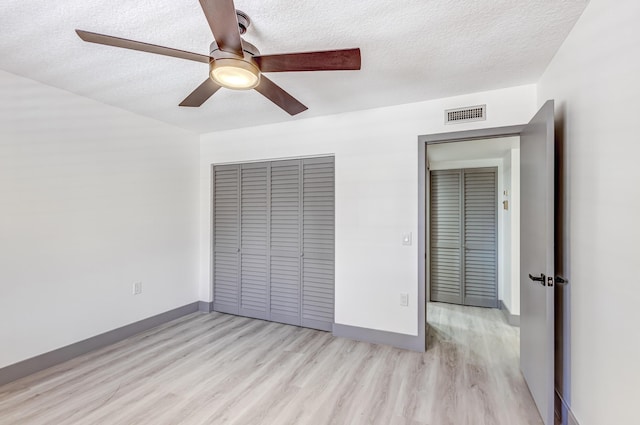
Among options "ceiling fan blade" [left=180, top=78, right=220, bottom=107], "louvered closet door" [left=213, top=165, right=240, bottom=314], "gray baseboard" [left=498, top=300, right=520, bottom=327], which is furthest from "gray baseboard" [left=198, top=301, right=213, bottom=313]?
"gray baseboard" [left=498, top=300, right=520, bottom=327]

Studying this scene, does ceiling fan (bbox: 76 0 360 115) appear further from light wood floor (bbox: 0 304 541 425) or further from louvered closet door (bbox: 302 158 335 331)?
light wood floor (bbox: 0 304 541 425)

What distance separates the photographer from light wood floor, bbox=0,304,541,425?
1975 millimetres

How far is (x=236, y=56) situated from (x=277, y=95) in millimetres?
496

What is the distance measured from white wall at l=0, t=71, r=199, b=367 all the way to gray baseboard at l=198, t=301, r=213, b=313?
0.28m

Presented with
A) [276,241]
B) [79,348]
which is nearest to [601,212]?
[276,241]

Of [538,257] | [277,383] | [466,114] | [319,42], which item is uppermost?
[319,42]

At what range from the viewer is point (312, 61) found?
1578 millimetres

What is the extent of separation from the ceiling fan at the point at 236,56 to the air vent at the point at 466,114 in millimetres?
1587

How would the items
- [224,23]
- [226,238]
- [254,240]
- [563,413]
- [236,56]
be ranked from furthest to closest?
[226,238] → [254,240] → [563,413] → [236,56] → [224,23]

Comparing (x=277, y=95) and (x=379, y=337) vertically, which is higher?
(x=277, y=95)

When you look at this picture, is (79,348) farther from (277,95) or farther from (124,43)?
(277,95)

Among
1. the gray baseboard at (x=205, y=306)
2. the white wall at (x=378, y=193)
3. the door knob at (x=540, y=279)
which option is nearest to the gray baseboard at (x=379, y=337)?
the white wall at (x=378, y=193)

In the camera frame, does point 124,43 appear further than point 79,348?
No

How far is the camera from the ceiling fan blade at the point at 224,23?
1191 millimetres
